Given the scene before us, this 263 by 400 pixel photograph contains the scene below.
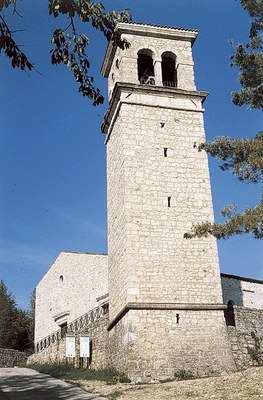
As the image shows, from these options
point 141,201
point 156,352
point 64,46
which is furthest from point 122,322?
point 64,46

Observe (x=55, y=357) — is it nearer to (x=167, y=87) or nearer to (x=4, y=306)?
(x=167, y=87)

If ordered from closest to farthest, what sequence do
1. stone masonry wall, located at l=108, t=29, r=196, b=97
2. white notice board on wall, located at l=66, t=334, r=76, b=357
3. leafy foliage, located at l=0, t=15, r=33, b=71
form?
leafy foliage, located at l=0, t=15, r=33, b=71 < white notice board on wall, located at l=66, t=334, r=76, b=357 < stone masonry wall, located at l=108, t=29, r=196, b=97

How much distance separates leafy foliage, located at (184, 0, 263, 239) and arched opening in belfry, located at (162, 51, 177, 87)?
6.94 m

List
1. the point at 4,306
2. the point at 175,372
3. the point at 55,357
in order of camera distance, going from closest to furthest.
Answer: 1. the point at 175,372
2. the point at 55,357
3. the point at 4,306

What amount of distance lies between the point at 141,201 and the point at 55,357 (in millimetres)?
9969

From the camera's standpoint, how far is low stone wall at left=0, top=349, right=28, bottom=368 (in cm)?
2650

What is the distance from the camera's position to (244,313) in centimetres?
1691

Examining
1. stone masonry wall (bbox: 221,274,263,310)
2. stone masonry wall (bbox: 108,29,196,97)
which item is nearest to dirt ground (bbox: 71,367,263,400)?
stone masonry wall (bbox: 221,274,263,310)

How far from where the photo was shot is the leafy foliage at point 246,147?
1191cm

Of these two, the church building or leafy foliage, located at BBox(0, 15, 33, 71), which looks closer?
leafy foliage, located at BBox(0, 15, 33, 71)

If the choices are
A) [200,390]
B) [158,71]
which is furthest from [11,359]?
[200,390]

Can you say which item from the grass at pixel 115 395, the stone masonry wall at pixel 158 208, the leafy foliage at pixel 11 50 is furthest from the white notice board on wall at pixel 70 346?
the leafy foliage at pixel 11 50

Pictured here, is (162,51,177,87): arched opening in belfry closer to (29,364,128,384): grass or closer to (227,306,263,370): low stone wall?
(227,306,263,370): low stone wall

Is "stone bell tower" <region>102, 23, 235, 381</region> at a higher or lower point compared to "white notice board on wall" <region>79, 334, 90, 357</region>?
higher
